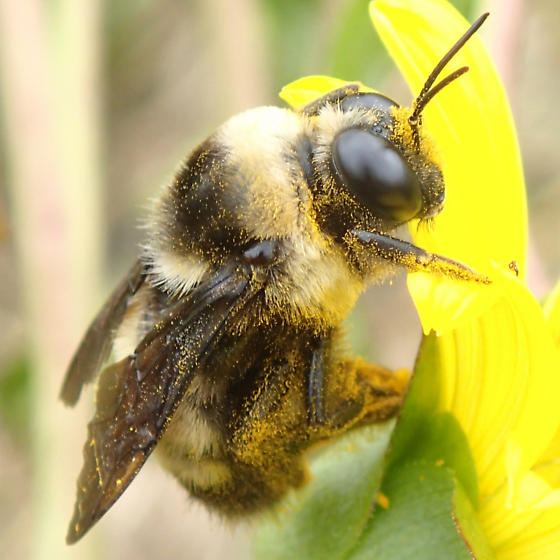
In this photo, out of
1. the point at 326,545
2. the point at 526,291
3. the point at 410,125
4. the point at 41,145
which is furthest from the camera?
the point at 41,145

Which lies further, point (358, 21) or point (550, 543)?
point (358, 21)

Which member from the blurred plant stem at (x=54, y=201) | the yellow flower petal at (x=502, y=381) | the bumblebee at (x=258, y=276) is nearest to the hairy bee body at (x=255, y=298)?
the bumblebee at (x=258, y=276)

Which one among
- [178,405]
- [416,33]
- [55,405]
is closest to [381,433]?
[178,405]

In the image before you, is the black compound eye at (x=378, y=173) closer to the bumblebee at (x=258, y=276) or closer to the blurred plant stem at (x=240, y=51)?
the bumblebee at (x=258, y=276)

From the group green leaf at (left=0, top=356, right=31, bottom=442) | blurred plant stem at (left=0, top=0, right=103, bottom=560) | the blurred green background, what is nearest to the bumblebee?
A: the blurred green background

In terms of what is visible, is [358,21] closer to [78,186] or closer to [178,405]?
[78,186]

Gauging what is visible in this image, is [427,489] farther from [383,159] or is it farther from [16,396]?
[16,396]
